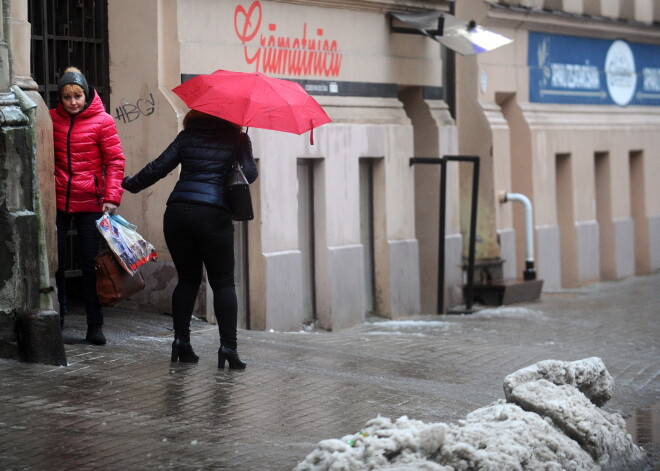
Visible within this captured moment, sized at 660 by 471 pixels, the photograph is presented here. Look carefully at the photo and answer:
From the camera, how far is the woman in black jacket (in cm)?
923

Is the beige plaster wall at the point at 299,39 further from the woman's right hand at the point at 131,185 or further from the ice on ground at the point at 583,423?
the ice on ground at the point at 583,423

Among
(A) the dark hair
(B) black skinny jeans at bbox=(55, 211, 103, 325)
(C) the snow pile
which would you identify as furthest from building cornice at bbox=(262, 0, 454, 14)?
(C) the snow pile

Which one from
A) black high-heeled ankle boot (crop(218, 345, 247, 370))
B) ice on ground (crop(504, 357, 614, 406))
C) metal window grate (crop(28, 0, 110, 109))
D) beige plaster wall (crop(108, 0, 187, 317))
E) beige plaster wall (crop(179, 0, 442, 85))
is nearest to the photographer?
ice on ground (crop(504, 357, 614, 406))

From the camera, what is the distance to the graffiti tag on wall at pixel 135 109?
1254 cm

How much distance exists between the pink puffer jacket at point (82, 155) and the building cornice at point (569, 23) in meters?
9.81

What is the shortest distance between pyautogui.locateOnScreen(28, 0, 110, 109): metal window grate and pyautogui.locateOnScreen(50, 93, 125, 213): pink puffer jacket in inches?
74.4

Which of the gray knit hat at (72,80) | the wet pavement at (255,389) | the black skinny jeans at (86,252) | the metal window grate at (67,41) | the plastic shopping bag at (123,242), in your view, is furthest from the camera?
the metal window grate at (67,41)

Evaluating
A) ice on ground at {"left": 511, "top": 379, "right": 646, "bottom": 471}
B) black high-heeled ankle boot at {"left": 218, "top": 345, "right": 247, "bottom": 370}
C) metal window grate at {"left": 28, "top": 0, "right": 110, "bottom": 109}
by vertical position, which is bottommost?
ice on ground at {"left": 511, "top": 379, "right": 646, "bottom": 471}

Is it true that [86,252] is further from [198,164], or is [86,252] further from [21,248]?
[198,164]

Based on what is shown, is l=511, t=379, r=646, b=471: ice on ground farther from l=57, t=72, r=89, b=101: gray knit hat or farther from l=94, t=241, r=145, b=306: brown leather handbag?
l=57, t=72, r=89, b=101: gray knit hat

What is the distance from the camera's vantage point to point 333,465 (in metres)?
6.39

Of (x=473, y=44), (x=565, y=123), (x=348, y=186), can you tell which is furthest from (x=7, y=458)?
(x=565, y=123)

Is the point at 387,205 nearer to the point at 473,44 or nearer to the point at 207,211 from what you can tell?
the point at 473,44

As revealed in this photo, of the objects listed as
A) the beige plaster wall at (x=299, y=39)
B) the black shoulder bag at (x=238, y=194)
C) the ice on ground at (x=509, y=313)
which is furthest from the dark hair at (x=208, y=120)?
the ice on ground at (x=509, y=313)
